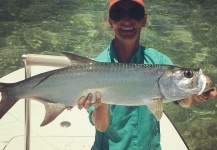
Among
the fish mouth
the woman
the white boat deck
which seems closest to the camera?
the fish mouth

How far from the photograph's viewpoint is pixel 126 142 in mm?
2557

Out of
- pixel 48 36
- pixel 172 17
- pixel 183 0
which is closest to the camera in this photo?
pixel 48 36

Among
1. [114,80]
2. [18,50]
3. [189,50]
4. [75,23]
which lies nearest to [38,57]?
[114,80]

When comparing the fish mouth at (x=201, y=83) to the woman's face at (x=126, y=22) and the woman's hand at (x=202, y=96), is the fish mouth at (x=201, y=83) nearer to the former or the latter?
the woman's hand at (x=202, y=96)

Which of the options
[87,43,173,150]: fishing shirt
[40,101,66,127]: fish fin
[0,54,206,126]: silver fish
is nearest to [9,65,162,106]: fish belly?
[0,54,206,126]: silver fish

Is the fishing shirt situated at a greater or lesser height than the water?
lesser

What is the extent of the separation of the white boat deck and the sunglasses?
181cm

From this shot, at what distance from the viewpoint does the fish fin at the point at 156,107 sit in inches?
92.5

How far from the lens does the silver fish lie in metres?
2.42

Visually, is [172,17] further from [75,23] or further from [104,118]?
[104,118]

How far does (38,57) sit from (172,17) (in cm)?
961

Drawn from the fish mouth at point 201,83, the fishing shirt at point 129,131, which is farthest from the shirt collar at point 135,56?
the fish mouth at point 201,83

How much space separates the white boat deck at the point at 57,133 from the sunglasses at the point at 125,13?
1.81 m

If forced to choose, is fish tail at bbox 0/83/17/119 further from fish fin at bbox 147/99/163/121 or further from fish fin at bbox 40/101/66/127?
fish fin at bbox 147/99/163/121
